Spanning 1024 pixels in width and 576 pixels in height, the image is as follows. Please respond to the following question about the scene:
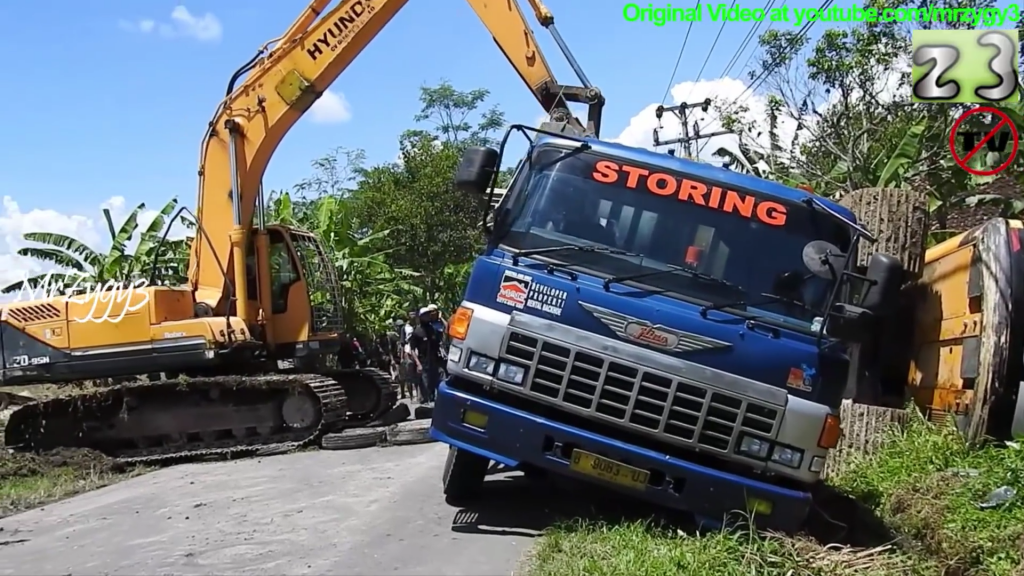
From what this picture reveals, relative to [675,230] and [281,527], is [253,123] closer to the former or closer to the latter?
[281,527]

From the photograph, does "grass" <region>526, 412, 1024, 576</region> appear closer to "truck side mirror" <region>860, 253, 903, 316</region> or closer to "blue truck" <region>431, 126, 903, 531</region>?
"blue truck" <region>431, 126, 903, 531</region>

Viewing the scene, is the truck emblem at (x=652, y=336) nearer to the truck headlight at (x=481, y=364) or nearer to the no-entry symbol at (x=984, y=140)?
the truck headlight at (x=481, y=364)

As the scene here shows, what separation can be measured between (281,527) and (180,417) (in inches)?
223

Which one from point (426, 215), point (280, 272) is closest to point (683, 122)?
point (426, 215)

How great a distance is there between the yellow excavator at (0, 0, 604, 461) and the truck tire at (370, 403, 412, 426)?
98 cm

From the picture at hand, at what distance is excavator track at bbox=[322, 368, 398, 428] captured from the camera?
14047mm

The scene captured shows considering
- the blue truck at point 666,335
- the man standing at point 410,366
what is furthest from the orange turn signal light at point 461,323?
the man standing at point 410,366

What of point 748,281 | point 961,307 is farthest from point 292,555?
point 961,307

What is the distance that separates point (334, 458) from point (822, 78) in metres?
12.0

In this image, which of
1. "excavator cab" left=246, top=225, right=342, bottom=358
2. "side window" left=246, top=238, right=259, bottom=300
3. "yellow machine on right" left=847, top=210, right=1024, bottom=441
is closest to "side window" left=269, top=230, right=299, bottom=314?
"excavator cab" left=246, top=225, right=342, bottom=358

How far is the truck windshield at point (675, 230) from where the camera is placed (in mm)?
6555

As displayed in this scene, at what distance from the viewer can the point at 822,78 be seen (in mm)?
18453

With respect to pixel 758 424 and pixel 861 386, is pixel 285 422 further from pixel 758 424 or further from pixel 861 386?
Result: pixel 758 424
